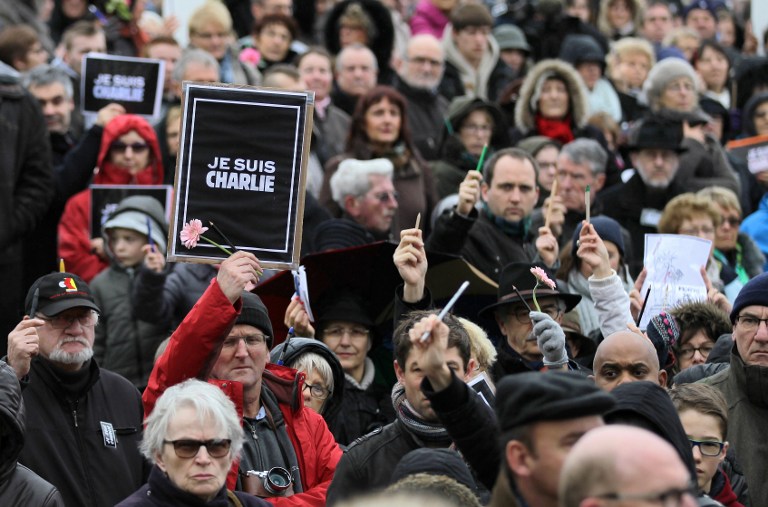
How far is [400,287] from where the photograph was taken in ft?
26.2

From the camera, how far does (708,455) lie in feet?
21.8

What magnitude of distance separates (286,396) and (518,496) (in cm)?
288

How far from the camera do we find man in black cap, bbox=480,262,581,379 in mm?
8258

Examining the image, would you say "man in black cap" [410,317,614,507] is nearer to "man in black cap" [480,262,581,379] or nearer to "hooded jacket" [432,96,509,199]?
"man in black cap" [480,262,581,379]

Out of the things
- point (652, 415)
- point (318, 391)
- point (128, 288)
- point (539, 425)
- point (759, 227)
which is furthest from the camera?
point (759, 227)

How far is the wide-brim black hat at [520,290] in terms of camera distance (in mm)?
8523

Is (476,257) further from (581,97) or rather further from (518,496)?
(518,496)

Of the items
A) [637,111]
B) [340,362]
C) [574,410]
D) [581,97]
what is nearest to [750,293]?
[340,362]

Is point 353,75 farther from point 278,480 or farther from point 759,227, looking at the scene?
point 278,480

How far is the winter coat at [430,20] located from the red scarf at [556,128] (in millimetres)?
4121

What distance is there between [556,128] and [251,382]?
599 centimetres

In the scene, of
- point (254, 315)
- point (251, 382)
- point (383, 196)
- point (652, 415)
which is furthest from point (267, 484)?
point (383, 196)

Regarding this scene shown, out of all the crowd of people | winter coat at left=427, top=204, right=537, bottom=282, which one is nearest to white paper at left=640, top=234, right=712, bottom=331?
the crowd of people

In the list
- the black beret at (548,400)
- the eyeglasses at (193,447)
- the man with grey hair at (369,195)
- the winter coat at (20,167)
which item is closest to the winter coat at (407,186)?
the man with grey hair at (369,195)
